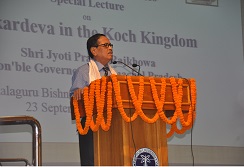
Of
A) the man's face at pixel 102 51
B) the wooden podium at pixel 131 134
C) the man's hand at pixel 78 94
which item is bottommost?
the wooden podium at pixel 131 134

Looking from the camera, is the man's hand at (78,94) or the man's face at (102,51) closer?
the man's hand at (78,94)

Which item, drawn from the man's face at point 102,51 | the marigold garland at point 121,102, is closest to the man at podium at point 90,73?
the man's face at point 102,51

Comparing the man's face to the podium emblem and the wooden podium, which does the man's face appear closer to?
the wooden podium

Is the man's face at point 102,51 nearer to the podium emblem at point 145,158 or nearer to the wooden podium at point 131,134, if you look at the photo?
the wooden podium at point 131,134

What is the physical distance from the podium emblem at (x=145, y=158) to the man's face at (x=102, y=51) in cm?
99

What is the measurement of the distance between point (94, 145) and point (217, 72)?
→ 130 inches

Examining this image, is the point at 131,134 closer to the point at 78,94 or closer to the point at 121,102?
the point at 121,102

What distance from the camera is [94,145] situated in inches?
159

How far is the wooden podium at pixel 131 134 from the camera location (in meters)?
3.77

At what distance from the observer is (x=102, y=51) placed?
452 centimetres

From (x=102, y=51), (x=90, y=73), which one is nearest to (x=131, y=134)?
(x=90, y=73)

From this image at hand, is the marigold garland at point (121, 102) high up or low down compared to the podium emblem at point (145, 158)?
up

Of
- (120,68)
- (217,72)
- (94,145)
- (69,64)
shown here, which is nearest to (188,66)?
(217,72)

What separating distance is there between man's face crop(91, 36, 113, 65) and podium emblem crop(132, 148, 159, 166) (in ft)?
3.24
